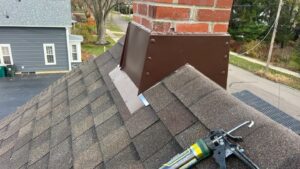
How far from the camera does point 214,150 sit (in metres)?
0.96

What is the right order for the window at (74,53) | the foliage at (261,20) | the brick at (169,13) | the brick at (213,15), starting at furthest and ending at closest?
1. the foliage at (261,20)
2. the window at (74,53)
3. the brick at (213,15)
4. the brick at (169,13)

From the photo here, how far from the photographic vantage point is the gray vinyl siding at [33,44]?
1344 centimetres

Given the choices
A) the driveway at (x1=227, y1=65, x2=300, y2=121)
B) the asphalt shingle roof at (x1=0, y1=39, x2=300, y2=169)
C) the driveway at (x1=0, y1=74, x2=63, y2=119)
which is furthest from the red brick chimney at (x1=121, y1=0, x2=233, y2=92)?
the driveway at (x1=227, y1=65, x2=300, y2=121)

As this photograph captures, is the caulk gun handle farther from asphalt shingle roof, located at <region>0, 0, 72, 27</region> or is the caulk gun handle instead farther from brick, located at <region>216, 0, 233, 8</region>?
asphalt shingle roof, located at <region>0, 0, 72, 27</region>

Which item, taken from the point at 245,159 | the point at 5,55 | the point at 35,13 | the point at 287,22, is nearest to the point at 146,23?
the point at 245,159

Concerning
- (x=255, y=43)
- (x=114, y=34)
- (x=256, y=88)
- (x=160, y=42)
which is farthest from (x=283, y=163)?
(x=114, y=34)

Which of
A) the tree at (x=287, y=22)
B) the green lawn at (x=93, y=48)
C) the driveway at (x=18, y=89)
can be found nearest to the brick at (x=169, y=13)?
the driveway at (x=18, y=89)

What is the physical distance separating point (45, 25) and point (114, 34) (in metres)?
14.1

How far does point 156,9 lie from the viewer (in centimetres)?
159

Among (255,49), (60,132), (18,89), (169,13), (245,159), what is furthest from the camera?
(255,49)

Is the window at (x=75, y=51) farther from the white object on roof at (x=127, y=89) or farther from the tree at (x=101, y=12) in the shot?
the white object on roof at (x=127, y=89)

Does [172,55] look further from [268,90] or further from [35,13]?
[35,13]

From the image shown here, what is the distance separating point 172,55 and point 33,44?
1411cm

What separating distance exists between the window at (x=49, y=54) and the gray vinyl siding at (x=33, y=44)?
0.17 m
